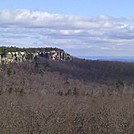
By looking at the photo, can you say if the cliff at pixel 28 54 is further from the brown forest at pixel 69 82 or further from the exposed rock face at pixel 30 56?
the brown forest at pixel 69 82

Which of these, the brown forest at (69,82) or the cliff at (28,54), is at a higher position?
the cliff at (28,54)

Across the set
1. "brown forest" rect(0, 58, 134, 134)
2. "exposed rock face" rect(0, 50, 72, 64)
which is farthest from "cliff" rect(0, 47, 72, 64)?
"brown forest" rect(0, 58, 134, 134)

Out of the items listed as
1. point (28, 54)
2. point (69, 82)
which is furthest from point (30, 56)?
point (69, 82)

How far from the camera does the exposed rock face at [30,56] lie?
107125 millimetres

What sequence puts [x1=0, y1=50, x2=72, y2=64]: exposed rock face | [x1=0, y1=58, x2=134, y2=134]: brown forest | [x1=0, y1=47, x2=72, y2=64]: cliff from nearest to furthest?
[x1=0, y1=58, x2=134, y2=134]: brown forest < [x1=0, y1=50, x2=72, y2=64]: exposed rock face < [x1=0, y1=47, x2=72, y2=64]: cliff

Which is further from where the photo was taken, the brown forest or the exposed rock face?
the exposed rock face

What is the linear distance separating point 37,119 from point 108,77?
86225 millimetres

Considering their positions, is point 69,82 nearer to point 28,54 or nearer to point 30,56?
point 30,56

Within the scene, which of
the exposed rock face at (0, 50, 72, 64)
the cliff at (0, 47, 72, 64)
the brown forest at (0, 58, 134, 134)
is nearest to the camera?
the brown forest at (0, 58, 134, 134)

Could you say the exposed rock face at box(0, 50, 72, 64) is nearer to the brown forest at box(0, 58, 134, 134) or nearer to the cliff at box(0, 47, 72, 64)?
the cliff at box(0, 47, 72, 64)

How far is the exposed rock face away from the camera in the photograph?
351 ft

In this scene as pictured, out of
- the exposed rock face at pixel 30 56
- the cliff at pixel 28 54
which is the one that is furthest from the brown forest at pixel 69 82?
the cliff at pixel 28 54

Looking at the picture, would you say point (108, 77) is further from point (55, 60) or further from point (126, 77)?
point (55, 60)

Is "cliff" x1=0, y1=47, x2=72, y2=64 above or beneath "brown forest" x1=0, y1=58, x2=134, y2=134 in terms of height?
above
